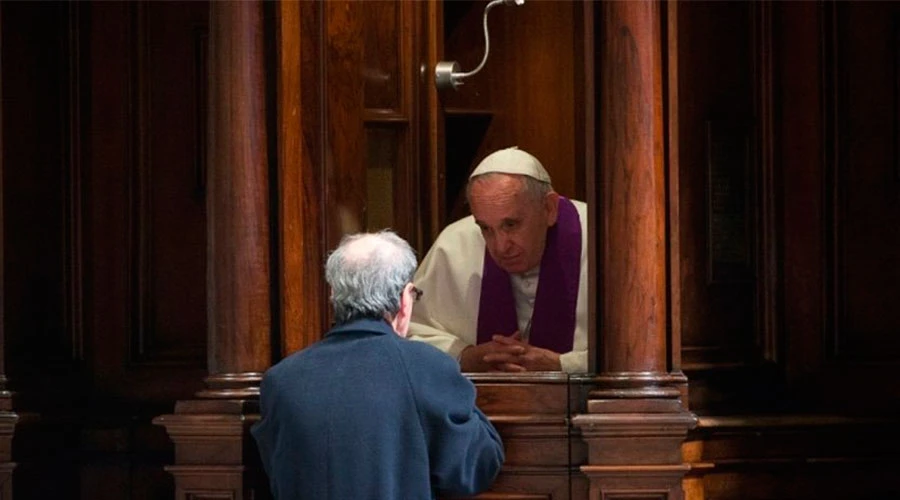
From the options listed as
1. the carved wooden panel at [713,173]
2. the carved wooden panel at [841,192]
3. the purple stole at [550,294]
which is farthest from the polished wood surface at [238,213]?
the carved wooden panel at [841,192]

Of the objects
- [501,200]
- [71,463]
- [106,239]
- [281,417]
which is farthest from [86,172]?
[281,417]

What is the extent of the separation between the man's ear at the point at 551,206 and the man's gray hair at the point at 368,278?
1.12 m

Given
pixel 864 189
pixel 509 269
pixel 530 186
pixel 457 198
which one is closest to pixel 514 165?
pixel 530 186

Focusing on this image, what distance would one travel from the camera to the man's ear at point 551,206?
246 inches

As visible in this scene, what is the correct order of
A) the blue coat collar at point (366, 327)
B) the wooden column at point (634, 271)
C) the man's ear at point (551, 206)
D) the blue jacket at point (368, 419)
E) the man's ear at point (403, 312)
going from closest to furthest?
the blue jacket at point (368, 419) < the blue coat collar at point (366, 327) < the man's ear at point (403, 312) < the wooden column at point (634, 271) < the man's ear at point (551, 206)

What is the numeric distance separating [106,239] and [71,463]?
69cm

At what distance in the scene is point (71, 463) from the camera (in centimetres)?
650

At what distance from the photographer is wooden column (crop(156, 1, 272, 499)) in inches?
219

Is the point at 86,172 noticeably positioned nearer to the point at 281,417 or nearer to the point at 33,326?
the point at 33,326

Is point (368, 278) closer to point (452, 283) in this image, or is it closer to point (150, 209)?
point (452, 283)

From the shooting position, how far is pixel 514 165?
622cm

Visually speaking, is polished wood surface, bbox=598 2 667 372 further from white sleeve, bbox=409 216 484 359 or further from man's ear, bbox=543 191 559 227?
white sleeve, bbox=409 216 484 359

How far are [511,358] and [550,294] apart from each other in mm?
344

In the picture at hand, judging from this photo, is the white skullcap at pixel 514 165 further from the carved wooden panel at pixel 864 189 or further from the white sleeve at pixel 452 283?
the carved wooden panel at pixel 864 189
